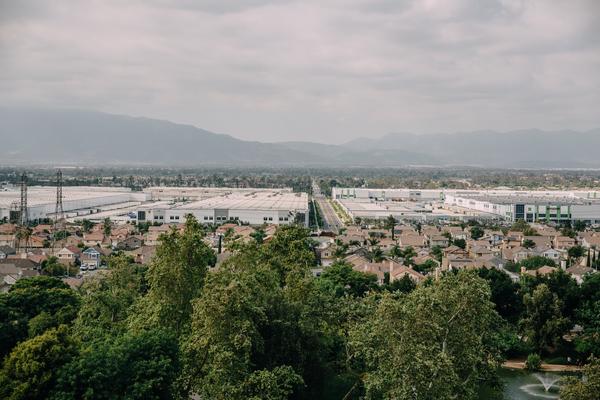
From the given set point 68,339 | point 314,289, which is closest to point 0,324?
point 68,339

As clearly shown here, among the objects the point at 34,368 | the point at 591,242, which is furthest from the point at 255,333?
the point at 591,242

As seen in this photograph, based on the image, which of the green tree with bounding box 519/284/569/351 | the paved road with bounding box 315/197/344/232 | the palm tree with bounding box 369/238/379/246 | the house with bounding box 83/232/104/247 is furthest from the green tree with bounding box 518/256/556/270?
the house with bounding box 83/232/104/247

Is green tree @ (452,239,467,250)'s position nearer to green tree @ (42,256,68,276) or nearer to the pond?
the pond


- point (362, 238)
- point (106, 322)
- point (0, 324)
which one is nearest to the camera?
point (0, 324)

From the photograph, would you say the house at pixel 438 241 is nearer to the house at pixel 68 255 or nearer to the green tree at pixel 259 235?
the green tree at pixel 259 235

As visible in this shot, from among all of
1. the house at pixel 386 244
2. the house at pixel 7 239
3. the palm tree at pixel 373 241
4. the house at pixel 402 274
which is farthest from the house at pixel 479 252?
the house at pixel 7 239

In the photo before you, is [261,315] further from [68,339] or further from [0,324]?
[0,324]
